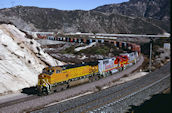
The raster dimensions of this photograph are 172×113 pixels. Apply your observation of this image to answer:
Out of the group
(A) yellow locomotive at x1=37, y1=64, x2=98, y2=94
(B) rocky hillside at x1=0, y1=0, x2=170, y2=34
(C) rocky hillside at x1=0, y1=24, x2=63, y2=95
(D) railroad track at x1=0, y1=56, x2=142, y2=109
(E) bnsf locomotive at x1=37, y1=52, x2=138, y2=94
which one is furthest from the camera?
(B) rocky hillside at x1=0, y1=0, x2=170, y2=34

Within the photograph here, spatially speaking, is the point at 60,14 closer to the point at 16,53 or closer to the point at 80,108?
the point at 16,53

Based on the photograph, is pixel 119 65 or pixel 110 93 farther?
pixel 119 65

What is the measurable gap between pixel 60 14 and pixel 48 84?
133 metres

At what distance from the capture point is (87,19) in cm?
14750

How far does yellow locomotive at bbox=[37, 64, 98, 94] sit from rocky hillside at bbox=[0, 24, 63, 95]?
398cm

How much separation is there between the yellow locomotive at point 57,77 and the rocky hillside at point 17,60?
3.98 metres

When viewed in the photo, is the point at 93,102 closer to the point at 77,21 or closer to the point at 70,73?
the point at 70,73

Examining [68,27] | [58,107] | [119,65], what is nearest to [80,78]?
[58,107]

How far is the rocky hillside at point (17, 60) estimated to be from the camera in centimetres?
2250

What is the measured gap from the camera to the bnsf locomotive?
68.6 feet

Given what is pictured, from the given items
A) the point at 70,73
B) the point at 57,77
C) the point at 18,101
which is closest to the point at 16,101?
the point at 18,101

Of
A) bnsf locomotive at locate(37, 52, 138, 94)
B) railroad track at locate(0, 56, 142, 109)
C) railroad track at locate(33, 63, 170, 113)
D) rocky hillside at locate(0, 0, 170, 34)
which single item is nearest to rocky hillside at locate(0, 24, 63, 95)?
railroad track at locate(0, 56, 142, 109)

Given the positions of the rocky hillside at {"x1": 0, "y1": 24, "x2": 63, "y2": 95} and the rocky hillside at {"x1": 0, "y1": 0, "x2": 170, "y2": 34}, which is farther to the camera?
the rocky hillside at {"x1": 0, "y1": 0, "x2": 170, "y2": 34}

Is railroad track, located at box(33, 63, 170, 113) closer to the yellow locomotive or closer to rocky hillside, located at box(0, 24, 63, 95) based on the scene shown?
the yellow locomotive
